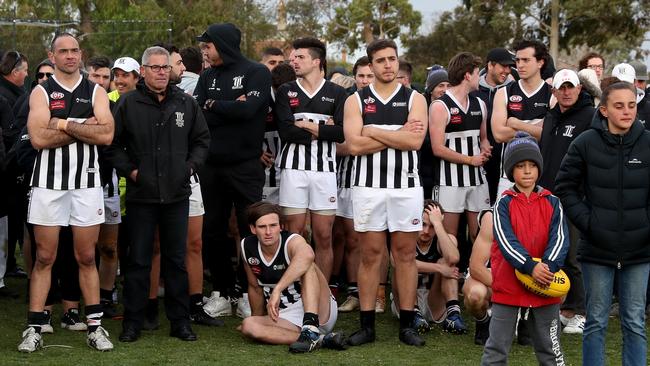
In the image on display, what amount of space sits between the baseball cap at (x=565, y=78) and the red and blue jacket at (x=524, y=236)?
78.1 inches

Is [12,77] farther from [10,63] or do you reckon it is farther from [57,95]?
[57,95]

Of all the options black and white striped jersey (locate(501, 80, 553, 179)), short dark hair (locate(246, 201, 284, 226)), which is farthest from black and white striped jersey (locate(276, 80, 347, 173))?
black and white striped jersey (locate(501, 80, 553, 179))

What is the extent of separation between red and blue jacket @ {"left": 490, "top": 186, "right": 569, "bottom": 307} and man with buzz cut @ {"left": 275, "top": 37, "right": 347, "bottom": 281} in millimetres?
2708

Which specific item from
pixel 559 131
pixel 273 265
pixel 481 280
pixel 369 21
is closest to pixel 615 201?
pixel 481 280

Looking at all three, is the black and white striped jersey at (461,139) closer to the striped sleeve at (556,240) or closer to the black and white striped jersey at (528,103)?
the black and white striped jersey at (528,103)

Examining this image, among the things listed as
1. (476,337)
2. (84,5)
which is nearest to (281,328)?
(476,337)

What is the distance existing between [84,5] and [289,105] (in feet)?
90.4

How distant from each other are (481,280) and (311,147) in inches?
83.1

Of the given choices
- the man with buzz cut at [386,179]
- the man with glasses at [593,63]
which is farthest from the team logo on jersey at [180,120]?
the man with glasses at [593,63]

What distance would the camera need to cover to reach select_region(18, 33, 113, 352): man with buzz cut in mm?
6898

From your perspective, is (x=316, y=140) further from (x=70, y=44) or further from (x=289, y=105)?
(x=70, y=44)

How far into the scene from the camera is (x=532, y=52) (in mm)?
8023

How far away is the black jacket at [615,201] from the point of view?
580 centimetres

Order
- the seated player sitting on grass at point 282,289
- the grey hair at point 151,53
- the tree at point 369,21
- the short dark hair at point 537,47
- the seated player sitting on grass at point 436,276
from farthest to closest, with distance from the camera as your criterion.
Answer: the tree at point 369,21 < the short dark hair at point 537,47 < the seated player sitting on grass at point 436,276 < the grey hair at point 151,53 < the seated player sitting on grass at point 282,289
